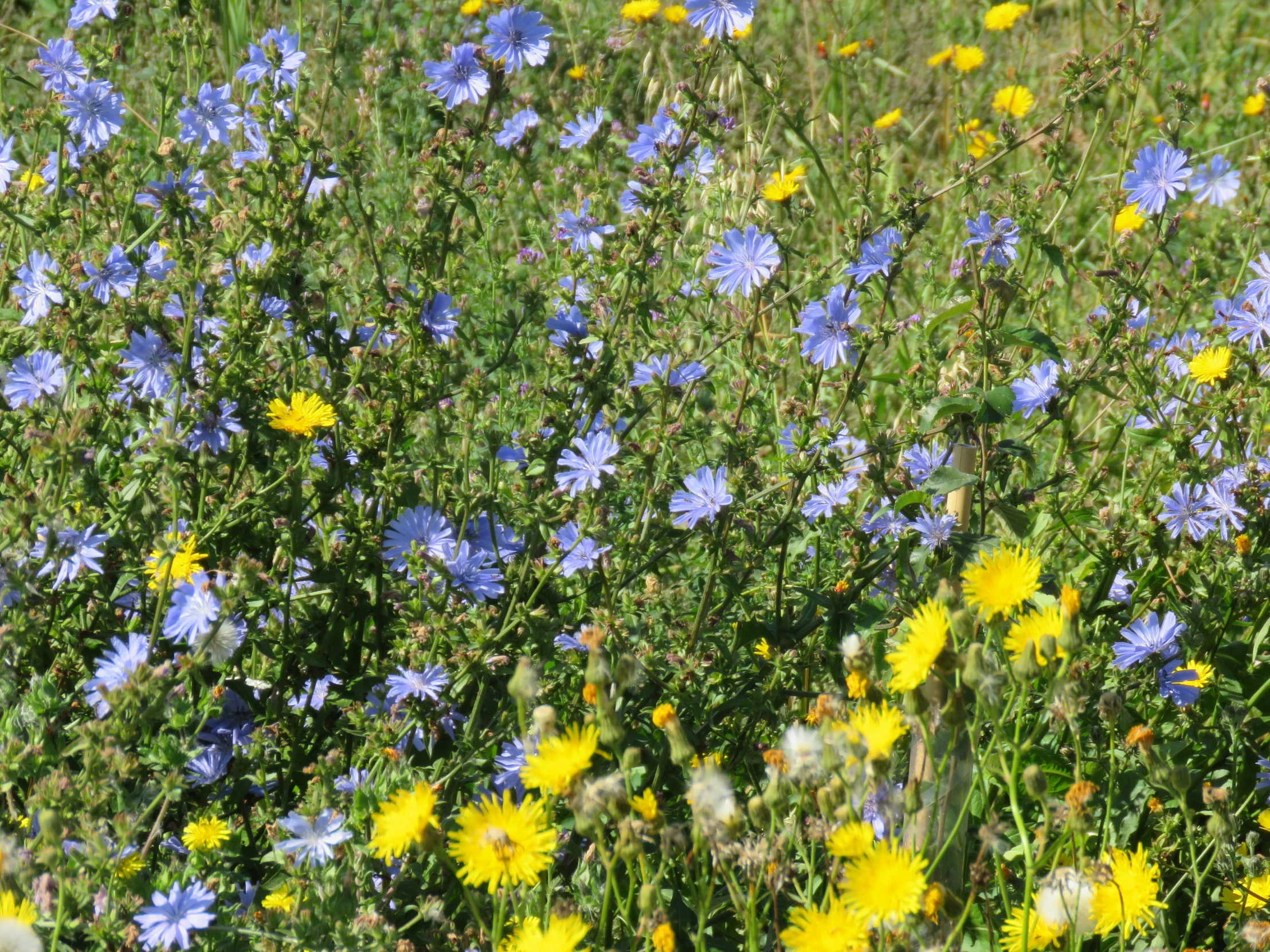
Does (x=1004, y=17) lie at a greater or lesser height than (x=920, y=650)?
greater

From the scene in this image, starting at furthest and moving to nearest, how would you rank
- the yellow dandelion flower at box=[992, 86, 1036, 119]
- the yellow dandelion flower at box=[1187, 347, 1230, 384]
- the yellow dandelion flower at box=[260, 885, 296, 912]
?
the yellow dandelion flower at box=[992, 86, 1036, 119], the yellow dandelion flower at box=[1187, 347, 1230, 384], the yellow dandelion flower at box=[260, 885, 296, 912]

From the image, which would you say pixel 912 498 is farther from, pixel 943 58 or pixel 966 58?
pixel 943 58

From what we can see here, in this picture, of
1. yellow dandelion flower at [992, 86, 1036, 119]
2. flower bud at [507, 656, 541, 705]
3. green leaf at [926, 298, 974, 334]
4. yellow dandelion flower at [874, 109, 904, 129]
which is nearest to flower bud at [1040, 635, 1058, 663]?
flower bud at [507, 656, 541, 705]

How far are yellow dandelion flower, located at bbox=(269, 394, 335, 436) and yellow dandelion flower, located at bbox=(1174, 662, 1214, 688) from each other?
4.51 feet

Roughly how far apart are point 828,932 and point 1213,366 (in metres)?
1.44

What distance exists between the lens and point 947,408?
1.90m

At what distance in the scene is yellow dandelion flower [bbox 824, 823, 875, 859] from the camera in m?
1.17

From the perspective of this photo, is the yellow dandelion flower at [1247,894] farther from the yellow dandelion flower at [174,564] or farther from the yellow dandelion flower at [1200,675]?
the yellow dandelion flower at [174,564]

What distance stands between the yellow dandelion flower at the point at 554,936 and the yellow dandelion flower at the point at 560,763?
0.13 meters

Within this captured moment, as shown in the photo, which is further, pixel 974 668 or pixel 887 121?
pixel 887 121

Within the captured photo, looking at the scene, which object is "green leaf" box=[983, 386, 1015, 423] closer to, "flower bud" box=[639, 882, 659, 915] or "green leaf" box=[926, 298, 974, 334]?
"green leaf" box=[926, 298, 974, 334]

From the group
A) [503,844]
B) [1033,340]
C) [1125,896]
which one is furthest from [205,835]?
[1033,340]

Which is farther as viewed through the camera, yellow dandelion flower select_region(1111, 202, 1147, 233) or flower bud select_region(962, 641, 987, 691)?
yellow dandelion flower select_region(1111, 202, 1147, 233)

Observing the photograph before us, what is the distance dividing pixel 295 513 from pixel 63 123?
760 mm
